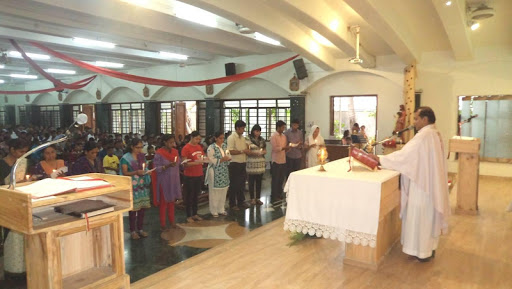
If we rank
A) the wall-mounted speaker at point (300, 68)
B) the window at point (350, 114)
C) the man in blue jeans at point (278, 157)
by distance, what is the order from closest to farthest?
the man in blue jeans at point (278, 157), the wall-mounted speaker at point (300, 68), the window at point (350, 114)

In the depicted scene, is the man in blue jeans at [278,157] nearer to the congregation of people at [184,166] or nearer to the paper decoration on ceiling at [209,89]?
the congregation of people at [184,166]

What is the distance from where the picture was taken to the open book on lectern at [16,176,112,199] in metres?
1.96

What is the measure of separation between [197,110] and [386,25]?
873 cm

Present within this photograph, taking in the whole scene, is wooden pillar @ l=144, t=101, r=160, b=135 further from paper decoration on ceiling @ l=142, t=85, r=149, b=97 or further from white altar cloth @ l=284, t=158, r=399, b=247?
white altar cloth @ l=284, t=158, r=399, b=247

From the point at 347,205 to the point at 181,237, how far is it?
2.58m

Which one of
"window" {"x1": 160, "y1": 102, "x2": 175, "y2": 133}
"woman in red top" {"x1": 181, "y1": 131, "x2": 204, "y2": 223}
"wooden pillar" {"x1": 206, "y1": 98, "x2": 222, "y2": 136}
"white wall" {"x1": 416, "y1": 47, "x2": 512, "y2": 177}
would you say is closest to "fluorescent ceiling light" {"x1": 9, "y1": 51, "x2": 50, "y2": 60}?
"window" {"x1": 160, "y1": 102, "x2": 175, "y2": 133}

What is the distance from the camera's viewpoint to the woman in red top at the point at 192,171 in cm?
534

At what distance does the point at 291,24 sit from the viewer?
7426mm

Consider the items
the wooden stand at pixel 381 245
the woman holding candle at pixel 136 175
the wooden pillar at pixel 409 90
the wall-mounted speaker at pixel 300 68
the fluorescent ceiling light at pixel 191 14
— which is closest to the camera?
the wooden stand at pixel 381 245

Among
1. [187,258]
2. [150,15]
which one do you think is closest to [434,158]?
[187,258]

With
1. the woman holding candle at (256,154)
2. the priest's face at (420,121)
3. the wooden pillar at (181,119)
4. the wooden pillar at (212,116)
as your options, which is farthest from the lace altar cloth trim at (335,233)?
the wooden pillar at (181,119)

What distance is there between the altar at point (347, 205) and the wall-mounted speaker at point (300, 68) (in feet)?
23.6

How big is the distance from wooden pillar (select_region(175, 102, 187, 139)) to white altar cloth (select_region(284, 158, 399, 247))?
421 inches

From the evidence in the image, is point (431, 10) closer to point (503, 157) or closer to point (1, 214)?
point (503, 157)
